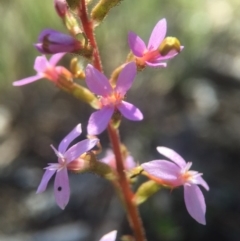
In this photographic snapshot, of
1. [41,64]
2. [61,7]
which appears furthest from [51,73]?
[61,7]

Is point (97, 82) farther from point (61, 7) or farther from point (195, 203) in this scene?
point (195, 203)

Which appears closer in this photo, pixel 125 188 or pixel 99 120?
pixel 99 120

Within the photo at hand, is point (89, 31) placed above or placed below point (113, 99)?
above

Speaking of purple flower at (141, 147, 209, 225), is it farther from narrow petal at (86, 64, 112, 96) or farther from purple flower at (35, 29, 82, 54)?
purple flower at (35, 29, 82, 54)

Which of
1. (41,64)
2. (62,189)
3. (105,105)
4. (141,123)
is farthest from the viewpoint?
(141,123)

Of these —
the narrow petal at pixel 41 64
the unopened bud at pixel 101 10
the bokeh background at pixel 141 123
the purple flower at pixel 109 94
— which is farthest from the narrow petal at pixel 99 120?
the bokeh background at pixel 141 123

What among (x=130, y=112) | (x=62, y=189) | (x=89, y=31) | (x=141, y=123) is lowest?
(x=141, y=123)

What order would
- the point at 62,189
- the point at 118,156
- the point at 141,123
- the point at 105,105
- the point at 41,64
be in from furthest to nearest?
the point at 141,123 → the point at 41,64 → the point at 118,156 → the point at 105,105 → the point at 62,189

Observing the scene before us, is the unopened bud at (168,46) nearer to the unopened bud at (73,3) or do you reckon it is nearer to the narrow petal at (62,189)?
the unopened bud at (73,3)
